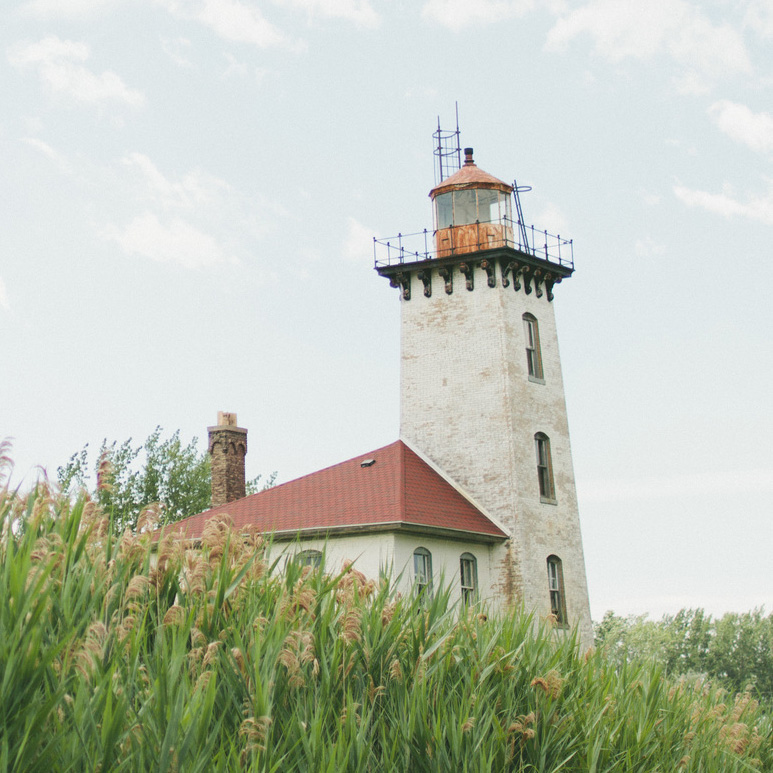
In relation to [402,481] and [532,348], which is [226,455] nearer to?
[402,481]

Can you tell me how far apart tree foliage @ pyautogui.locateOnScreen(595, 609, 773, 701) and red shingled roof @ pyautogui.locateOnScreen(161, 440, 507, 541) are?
3764 cm

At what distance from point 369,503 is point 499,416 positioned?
5.41 meters

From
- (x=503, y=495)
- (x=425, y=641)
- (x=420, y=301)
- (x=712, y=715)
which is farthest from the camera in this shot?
(x=420, y=301)

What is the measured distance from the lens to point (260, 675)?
7.43 metres

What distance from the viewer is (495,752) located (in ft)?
29.5

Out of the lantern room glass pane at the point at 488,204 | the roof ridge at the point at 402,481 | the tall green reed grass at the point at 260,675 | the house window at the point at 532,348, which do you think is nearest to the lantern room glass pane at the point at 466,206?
the lantern room glass pane at the point at 488,204

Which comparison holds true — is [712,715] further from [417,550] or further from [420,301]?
[420,301]

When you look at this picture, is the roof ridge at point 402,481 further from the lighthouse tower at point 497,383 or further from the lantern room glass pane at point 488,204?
the lantern room glass pane at point 488,204

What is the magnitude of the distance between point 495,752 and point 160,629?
3.33 metres

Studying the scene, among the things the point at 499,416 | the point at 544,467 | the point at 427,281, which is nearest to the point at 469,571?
the point at 544,467

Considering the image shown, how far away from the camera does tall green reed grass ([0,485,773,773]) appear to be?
21.2ft

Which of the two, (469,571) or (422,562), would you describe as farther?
(469,571)

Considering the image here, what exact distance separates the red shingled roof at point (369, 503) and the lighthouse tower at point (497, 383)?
102cm

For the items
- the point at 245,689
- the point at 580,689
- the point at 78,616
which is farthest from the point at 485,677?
the point at 78,616
